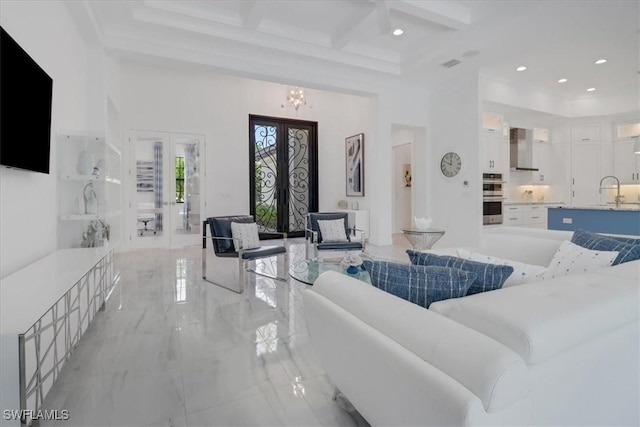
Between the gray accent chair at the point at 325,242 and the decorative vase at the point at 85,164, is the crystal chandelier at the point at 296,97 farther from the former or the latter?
the decorative vase at the point at 85,164

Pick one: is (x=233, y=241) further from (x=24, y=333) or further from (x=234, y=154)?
(x=234, y=154)

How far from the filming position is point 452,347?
87 cm

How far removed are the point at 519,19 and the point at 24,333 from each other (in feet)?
18.7

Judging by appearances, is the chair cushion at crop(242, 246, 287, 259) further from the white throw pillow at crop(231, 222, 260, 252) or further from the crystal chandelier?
the crystal chandelier

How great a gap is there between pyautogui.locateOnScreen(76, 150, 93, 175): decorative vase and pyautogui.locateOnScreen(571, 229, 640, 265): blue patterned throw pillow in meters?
4.18

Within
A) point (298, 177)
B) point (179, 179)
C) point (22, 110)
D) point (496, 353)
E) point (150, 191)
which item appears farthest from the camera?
point (298, 177)

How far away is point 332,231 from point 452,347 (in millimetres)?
4158

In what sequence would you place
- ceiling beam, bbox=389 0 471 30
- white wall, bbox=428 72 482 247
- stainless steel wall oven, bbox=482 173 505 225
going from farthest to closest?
stainless steel wall oven, bbox=482 173 505 225, white wall, bbox=428 72 482 247, ceiling beam, bbox=389 0 471 30

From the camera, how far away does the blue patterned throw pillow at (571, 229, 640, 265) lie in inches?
71.4

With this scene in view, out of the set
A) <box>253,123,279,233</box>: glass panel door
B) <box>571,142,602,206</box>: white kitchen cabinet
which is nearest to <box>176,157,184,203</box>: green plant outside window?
<box>253,123,279,233</box>: glass panel door

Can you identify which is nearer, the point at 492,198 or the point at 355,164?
the point at 492,198

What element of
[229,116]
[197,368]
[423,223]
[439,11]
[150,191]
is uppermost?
[439,11]

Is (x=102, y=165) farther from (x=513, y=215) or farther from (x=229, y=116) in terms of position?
(x=513, y=215)

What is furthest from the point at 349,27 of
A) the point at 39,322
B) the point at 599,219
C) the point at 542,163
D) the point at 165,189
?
the point at 542,163
